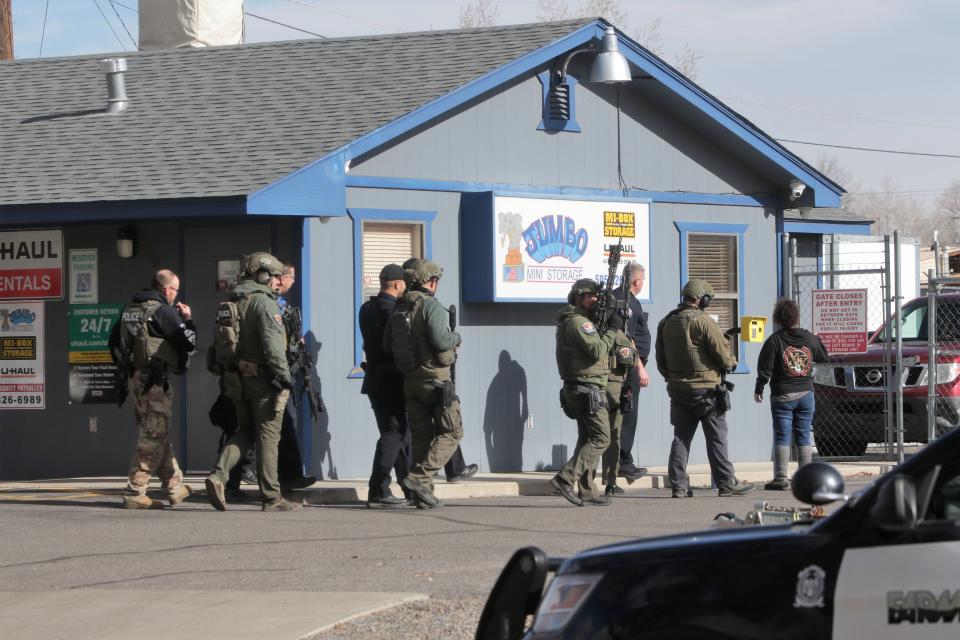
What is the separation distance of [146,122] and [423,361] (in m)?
5.18

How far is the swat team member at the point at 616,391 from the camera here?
13.4m

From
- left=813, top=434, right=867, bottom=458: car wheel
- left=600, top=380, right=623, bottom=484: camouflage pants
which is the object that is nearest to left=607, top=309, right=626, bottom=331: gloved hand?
left=600, top=380, right=623, bottom=484: camouflage pants

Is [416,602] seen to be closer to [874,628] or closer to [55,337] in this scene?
[874,628]

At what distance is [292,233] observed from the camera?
47.4 feet

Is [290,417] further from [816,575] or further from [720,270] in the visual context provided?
[816,575]

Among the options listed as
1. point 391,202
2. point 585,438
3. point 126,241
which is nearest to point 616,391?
point 585,438

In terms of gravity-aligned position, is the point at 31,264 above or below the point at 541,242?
below

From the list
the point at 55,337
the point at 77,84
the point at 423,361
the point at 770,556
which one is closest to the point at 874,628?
the point at 770,556

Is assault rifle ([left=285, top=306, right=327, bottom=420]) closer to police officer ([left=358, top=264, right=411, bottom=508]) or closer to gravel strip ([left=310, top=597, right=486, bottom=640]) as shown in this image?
police officer ([left=358, top=264, right=411, bottom=508])

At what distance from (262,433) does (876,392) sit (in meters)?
7.90

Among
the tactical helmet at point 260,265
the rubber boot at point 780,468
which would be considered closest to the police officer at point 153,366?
the tactical helmet at point 260,265

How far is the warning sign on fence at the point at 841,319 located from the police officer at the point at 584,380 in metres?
4.09

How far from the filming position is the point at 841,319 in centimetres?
1633

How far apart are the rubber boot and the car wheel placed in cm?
340
